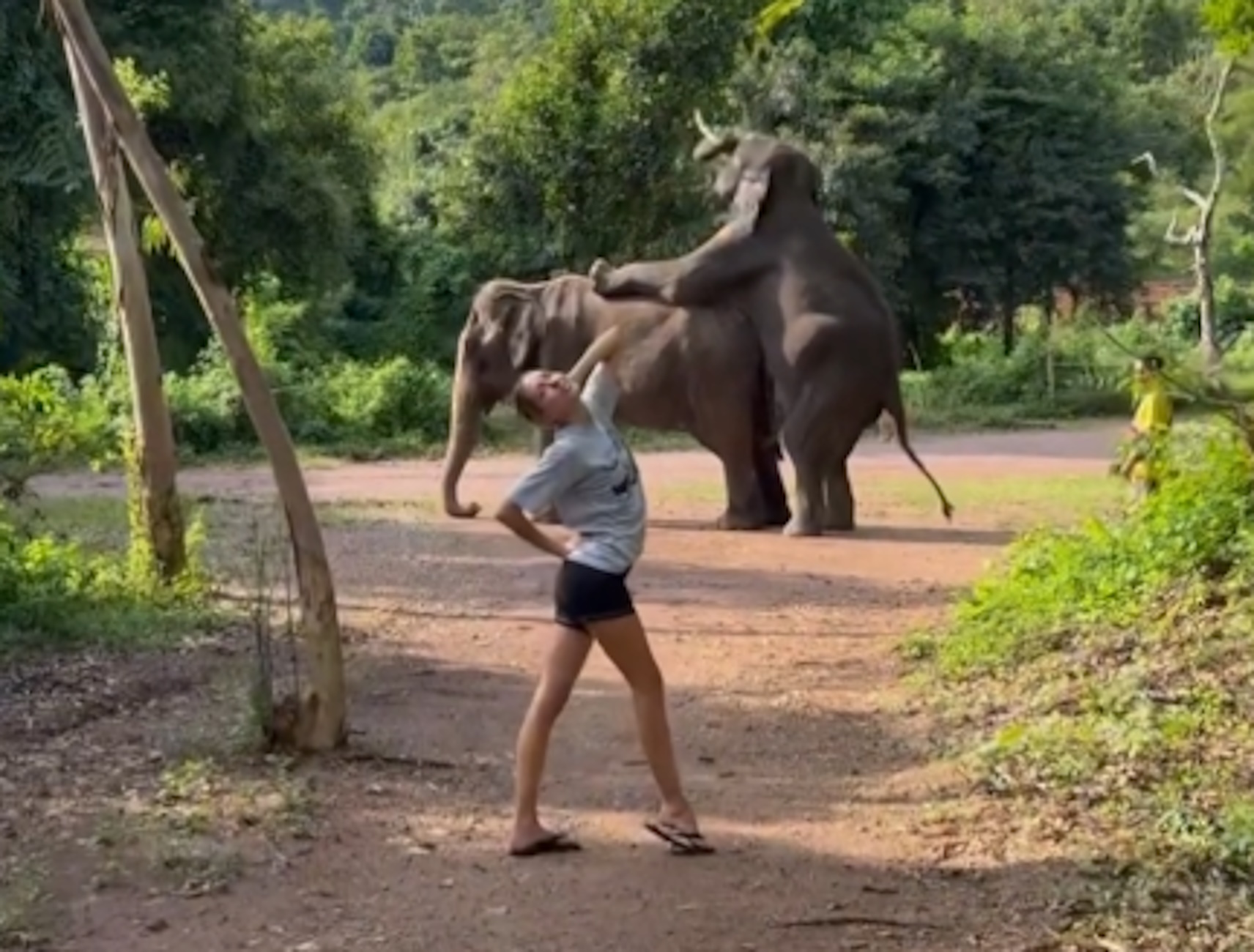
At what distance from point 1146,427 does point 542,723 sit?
23.9 feet

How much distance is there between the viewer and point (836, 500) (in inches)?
668

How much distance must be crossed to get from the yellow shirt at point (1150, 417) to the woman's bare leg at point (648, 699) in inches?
225

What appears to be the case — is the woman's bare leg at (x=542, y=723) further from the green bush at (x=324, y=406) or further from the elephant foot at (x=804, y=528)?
the green bush at (x=324, y=406)

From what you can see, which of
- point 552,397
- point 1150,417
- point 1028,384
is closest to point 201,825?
point 552,397

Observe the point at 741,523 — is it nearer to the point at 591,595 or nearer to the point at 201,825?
the point at 201,825

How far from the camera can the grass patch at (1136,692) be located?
6.46 metres

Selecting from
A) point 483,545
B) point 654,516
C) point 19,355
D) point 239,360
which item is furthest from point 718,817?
point 19,355

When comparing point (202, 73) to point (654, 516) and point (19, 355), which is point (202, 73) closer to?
point (19, 355)

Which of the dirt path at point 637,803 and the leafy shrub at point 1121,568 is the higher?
the leafy shrub at point 1121,568

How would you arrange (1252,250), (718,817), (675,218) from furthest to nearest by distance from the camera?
(1252,250), (675,218), (718,817)

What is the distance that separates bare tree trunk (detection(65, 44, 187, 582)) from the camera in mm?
12062

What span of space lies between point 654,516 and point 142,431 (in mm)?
7025

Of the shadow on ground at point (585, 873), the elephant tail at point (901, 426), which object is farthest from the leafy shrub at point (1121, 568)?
the elephant tail at point (901, 426)

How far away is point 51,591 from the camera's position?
1170 cm
